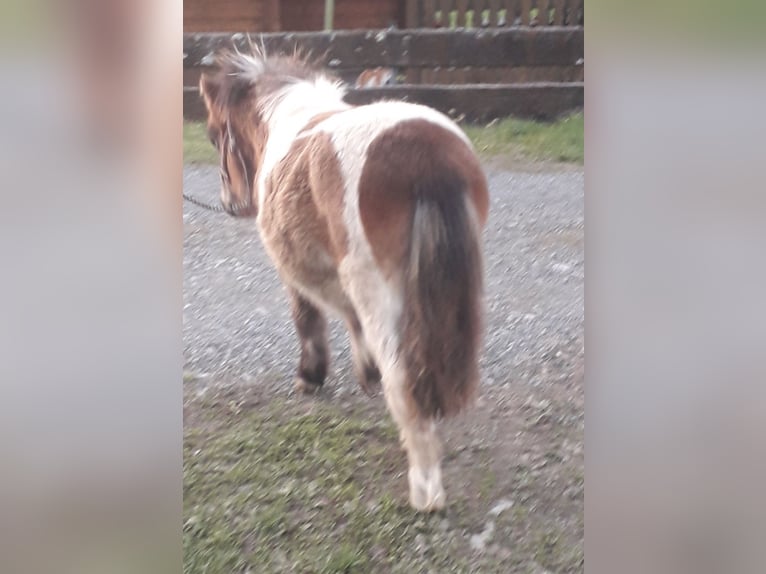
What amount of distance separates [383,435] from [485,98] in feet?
2.63

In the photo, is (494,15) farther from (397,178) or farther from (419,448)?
(419,448)

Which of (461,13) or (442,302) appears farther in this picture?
(461,13)

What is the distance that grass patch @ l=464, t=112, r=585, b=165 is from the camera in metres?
1.53

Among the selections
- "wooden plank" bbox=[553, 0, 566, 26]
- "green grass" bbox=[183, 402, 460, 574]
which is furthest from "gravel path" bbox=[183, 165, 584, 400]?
"wooden plank" bbox=[553, 0, 566, 26]

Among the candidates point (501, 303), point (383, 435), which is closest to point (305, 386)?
point (383, 435)

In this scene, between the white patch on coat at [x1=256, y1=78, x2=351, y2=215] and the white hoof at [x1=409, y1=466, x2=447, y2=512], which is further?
the white patch on coat at [x1=256, y1=78, x2=351, y2=215]

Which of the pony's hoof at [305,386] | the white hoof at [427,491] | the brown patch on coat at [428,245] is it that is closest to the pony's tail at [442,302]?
the brown patch on coat at [428,245]

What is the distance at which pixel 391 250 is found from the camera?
1.47 m

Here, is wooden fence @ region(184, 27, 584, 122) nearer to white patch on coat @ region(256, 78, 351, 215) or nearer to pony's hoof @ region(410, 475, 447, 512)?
white patch on coat @ region(256, 78, 351, 215)

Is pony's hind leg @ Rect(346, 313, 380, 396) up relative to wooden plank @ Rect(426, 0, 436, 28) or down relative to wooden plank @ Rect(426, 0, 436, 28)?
down

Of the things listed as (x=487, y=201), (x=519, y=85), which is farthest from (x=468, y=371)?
(x=519, y=85)

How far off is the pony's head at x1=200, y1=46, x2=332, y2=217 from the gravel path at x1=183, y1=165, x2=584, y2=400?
98 mm
